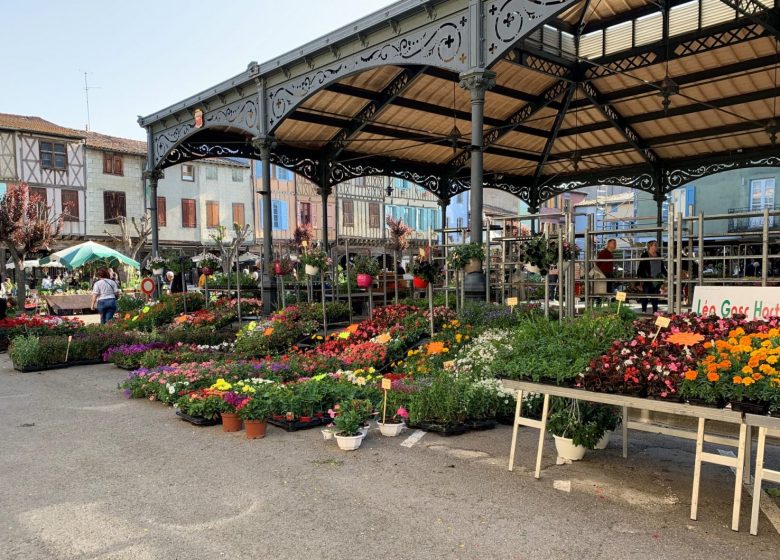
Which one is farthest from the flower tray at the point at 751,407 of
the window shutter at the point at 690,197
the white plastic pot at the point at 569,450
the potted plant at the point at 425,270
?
the window shutter at the point at 690,197

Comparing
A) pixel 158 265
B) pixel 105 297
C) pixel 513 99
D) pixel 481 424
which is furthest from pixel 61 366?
pixel 513 99

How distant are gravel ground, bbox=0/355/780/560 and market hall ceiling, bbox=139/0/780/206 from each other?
19.8 feet

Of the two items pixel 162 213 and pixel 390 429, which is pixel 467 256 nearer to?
pixel 390 429

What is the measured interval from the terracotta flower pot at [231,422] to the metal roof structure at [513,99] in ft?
16.8

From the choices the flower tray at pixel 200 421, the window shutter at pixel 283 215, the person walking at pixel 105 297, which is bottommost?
→ the flower tray at pixel 200 421

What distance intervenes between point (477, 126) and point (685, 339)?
19.6 feet

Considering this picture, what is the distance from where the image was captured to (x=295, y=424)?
629 cm

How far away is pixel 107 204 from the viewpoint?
123ft

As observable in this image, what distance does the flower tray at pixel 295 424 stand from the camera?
628cm

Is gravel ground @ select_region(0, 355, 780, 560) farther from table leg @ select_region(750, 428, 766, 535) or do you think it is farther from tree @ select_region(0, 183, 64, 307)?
tree @ select_region(0, 183, 64, 307)

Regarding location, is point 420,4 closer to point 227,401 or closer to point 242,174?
point 227,401

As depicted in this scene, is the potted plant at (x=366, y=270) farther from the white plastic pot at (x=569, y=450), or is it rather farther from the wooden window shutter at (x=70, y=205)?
the wooden window shutter at (x=70, y=205)

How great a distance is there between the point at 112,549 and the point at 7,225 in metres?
18.8

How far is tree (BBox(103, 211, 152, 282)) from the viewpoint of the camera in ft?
116
